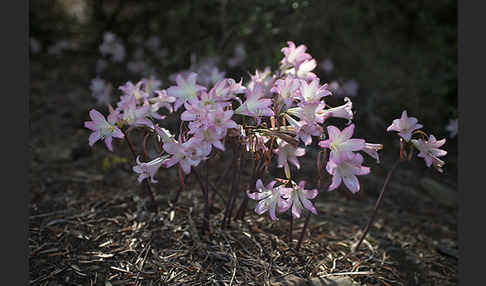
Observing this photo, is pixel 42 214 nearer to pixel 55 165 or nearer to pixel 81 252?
pixel 81 252

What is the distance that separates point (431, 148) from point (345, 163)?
1.57 ft

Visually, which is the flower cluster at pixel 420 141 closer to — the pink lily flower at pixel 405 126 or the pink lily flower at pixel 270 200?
the pink lily flower at pixel 405 126

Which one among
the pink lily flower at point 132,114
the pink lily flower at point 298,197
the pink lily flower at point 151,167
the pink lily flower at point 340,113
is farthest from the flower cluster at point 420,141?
the pink lily flower at point 132,114

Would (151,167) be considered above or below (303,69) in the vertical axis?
below

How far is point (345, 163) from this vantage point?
1706 millimetres

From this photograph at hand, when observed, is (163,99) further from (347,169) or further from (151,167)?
(347,169)

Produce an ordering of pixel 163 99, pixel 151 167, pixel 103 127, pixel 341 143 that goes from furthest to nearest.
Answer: pixel 163 99
pixel 103 127
pixel 151 167
pixel 341 143

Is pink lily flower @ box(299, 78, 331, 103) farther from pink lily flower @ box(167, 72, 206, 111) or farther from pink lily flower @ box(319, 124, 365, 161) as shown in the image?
pink lily flower @ box(167, 72, 206, 111)

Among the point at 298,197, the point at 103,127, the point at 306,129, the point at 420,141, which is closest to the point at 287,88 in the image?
the point at 306,129

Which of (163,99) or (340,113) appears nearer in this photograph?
(340,113)

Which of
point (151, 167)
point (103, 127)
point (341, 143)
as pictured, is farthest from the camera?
point (103, 127)

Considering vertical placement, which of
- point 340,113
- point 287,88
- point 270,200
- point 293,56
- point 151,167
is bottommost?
A: point 270,200

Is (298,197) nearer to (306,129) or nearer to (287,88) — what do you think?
(306,129)

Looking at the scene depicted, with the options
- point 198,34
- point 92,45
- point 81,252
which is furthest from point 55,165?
point 92,45
